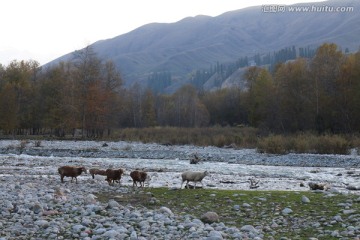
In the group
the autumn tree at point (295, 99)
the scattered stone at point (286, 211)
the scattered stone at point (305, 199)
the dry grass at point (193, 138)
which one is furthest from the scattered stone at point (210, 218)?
the autumn tree at point (295, 99)

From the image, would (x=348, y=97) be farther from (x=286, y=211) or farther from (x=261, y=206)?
(x=286, y=211)

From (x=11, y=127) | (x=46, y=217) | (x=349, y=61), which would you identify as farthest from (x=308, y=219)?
(x=11, y=127)

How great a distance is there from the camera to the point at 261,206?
1296cm

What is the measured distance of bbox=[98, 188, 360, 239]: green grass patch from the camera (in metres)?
10.4

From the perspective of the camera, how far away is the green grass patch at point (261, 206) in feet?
34.2

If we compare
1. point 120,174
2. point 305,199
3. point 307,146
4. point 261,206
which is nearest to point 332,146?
point 307,146

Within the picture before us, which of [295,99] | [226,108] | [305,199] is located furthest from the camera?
[226,108]

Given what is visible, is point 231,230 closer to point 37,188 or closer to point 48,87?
point 37,188

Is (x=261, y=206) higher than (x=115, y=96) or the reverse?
the reverse

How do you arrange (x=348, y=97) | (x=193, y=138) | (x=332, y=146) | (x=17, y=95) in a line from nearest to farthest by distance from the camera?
(x=332, y=146) < (x=193, y=138) < (x=348, y=97) < (x=17, y=95)

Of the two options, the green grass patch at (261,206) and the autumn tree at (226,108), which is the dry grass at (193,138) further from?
the autumn tree at (226,108)

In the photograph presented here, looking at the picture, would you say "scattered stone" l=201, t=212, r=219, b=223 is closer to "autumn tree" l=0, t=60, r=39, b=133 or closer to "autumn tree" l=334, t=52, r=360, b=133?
"autumn tree" l=334, t=52, r=360, b=133

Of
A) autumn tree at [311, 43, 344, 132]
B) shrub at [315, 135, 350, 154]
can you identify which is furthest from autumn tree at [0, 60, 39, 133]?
shrub at [315, 135, 350, 154]

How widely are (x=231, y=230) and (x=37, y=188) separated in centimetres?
863
